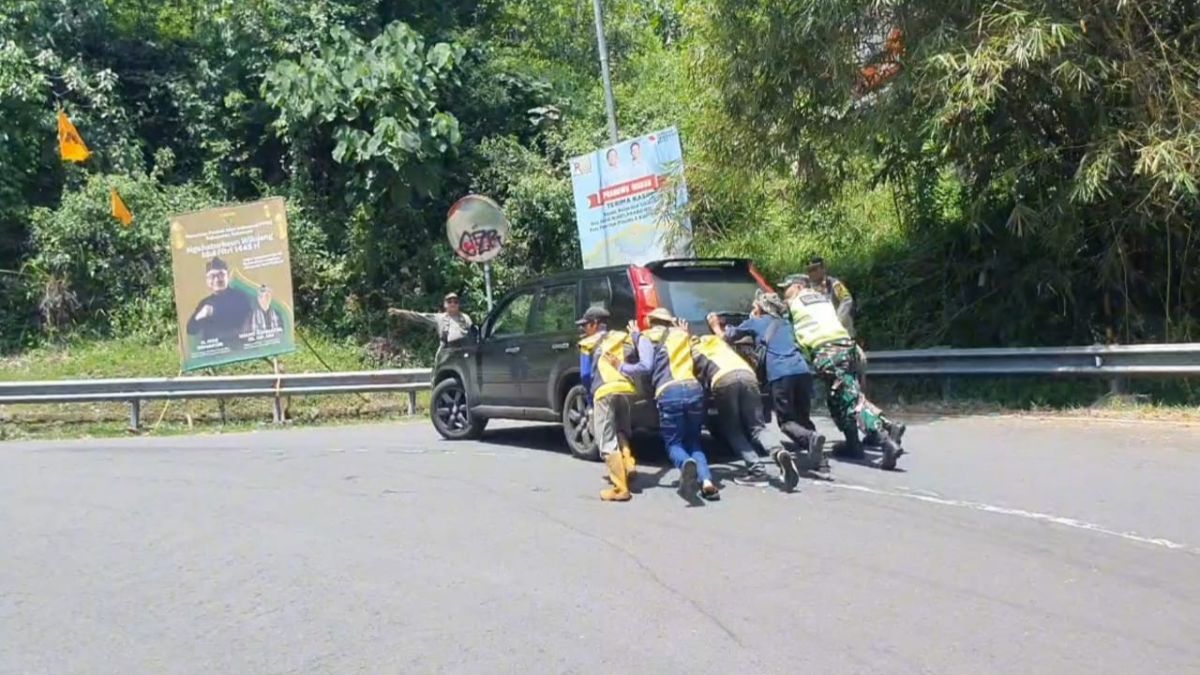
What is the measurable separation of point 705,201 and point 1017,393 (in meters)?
5.01

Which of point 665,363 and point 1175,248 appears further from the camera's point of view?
point 1175,248

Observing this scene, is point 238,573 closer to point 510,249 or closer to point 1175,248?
point 1175,248

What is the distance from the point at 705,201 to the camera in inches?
675

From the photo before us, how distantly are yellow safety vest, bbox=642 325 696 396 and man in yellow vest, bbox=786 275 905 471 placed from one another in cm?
124

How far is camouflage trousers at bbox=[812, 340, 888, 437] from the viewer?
395 inches

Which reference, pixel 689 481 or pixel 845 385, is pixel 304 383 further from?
pixel 689 481

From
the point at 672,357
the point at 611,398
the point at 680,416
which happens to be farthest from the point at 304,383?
the point at 680,416

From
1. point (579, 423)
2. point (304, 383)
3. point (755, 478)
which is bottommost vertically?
point (755, 478)

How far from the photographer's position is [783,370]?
976 centimetres

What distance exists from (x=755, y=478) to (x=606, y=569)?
8.89 ft

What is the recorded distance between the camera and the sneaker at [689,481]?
29.1ft

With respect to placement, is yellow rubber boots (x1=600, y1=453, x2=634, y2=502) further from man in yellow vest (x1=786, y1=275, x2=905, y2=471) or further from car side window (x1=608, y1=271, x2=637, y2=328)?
man in yellow vest (x1=786, y1=275, x2=905, y2=471)

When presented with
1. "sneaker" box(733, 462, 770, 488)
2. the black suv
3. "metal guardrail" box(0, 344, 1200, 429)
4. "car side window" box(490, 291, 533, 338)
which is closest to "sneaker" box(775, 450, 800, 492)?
"sneaker" box(733, 462, 770, 488)

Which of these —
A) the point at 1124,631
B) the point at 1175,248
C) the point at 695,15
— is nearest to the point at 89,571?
the point at 1124,631
